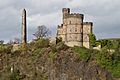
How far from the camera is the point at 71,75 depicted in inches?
2307

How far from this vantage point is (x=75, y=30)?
64875 mm

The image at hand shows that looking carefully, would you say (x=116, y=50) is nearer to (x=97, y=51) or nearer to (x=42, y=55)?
(x=97, y=51)

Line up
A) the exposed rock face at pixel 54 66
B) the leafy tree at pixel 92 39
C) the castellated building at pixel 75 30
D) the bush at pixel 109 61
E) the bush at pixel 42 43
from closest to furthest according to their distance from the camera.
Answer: the bush at pixel 109 61, the exposed rock face at pixel 54 66, the leafy tree at pixel 92 39, the bush at pixel 42 43, the castellated building at pixel 75 30

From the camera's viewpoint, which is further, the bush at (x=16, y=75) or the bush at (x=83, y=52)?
the bush at (x=83, y=52)

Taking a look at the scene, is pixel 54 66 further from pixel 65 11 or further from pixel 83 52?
pixel 65 11

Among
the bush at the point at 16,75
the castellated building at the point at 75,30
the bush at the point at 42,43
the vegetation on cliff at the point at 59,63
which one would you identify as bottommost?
the bush at the point at 16,75

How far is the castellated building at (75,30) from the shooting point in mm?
64625

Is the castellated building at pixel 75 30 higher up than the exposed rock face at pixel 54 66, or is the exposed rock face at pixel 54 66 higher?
the castellated building at pixel 75 30

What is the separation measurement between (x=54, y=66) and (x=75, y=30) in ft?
23.1

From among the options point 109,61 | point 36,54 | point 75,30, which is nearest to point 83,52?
point 109,61

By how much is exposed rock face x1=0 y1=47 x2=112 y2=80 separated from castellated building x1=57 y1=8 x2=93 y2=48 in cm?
312

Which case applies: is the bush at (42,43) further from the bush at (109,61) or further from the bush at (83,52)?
the bush at (109,61)

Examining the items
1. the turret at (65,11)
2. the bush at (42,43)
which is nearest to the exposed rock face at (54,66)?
the bush at (42,43)

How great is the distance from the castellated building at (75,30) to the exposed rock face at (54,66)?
312 centimetres
